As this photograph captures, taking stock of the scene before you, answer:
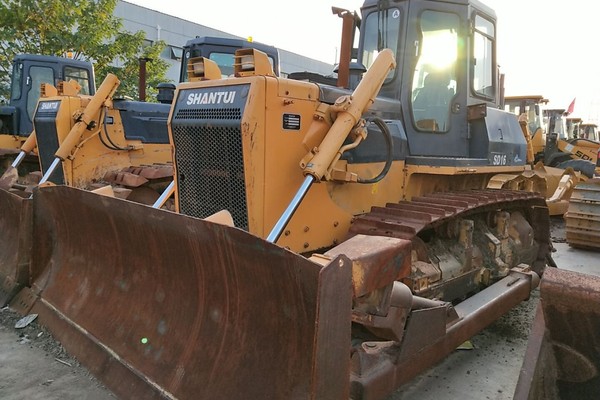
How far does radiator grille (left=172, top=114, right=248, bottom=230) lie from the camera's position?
338cm

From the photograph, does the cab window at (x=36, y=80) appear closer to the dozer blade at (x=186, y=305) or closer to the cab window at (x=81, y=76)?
the cab window at (x=81, y=76)

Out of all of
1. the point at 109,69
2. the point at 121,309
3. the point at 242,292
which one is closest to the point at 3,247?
the point at 121,309

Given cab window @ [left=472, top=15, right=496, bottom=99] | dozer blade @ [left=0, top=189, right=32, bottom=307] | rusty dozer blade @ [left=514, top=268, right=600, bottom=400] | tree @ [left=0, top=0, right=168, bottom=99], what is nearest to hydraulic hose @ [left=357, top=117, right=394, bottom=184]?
cab window @ [left=472, top=15, right=496, bottom=99]

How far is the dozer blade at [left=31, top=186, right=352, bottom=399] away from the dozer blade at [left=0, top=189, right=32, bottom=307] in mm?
181

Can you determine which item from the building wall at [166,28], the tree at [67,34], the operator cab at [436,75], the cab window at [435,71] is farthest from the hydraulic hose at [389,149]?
the building wall at [166,28]

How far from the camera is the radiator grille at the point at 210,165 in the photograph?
338cm

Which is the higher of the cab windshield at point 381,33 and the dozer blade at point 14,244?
the cab windshield at point 381,33

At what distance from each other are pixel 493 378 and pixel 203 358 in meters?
2.13

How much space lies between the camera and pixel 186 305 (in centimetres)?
288

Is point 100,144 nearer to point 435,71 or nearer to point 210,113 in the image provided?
point 210,113

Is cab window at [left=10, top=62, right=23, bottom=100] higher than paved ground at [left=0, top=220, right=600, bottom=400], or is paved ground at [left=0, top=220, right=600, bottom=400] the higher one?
cab window at [left=10, top=62, right=23, bottom=100]

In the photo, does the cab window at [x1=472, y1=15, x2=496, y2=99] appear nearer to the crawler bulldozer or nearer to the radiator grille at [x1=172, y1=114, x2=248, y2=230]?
the radiator grille at [x1=172, y1=114, x2=248, y2=230]

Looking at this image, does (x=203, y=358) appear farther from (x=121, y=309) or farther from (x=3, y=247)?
(x=3, y=247)

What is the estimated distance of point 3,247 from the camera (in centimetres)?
440
